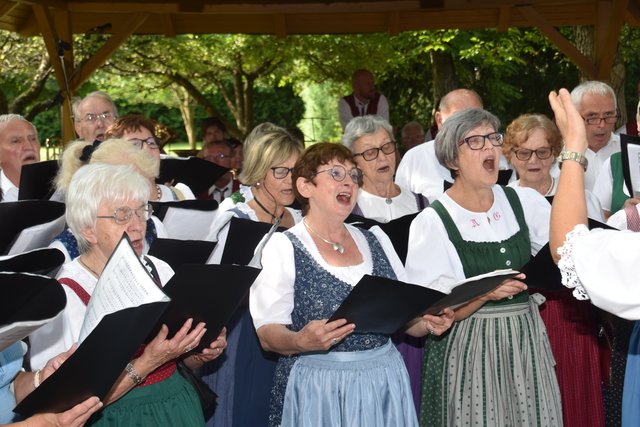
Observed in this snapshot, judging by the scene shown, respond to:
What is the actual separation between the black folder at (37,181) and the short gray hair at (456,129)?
2.00 meters

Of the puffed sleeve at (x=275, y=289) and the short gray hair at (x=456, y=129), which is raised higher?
the short gray hair at (x=456, y=129)

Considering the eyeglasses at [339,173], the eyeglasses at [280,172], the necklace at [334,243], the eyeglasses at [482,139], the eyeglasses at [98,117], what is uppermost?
the eyeglasses at [98,117]

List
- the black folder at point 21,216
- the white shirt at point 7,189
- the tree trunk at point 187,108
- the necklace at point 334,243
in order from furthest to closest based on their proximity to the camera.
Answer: the tree trunk at point 187,108, the white shirt at point 7,189, the necklace at point 334,243, the black folder at point 21,216

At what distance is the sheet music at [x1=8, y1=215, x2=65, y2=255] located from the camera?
11.2 feet

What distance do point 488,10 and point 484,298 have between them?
873 centimetres

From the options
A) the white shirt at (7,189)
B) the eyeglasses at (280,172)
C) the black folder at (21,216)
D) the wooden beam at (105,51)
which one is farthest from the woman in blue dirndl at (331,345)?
the wooden beam at (105,51)

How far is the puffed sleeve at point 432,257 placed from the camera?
148 inches

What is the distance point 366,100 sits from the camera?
10.6m

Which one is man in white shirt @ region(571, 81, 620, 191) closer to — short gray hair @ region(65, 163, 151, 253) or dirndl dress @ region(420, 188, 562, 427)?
dirndl dress @ region(420, 188, 562, 427)

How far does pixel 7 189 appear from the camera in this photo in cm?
542

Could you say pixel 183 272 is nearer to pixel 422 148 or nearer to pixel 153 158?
pixel 153 158

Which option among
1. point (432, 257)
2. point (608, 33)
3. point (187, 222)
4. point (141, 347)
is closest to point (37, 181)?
point (187, 222)

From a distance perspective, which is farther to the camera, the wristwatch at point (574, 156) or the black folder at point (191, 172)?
the black folder at point (191, 172)

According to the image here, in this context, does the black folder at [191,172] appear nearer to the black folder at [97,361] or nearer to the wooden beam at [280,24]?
the black folder at [97,361]
